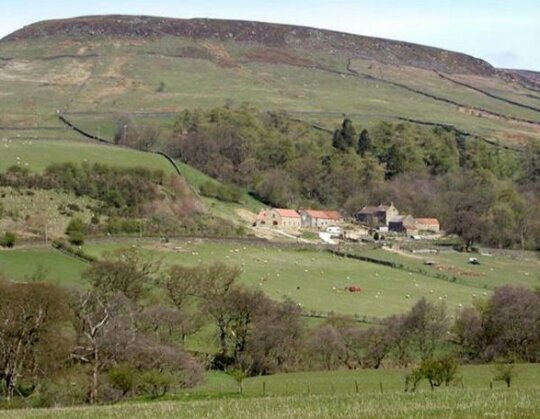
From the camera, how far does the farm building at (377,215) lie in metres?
129

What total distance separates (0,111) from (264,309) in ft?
432

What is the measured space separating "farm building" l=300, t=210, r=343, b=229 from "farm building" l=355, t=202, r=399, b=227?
5040mm

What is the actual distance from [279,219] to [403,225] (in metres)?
19.4

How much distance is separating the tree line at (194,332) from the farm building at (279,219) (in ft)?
159

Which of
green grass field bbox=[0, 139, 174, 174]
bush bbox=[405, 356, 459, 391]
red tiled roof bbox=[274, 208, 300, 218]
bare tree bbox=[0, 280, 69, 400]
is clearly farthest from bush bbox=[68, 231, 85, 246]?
bush bbox=[405, 356, 459, 391]

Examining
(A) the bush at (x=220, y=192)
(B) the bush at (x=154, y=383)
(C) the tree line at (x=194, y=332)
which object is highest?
(B) the bush at (x=154, y=383)

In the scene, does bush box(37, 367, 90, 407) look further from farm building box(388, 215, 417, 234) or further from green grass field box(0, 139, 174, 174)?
farm building box(388, 215, 417, 234)

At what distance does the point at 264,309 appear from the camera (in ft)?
184

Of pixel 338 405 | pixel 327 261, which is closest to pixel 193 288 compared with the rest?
pixel 327 261

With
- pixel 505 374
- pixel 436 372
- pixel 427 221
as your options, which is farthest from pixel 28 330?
pixel 427 221

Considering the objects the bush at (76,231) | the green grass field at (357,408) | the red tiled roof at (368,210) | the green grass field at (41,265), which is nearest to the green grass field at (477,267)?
the bush at (76,231)

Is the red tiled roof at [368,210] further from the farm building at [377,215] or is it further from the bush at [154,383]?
the bush at [154,383]

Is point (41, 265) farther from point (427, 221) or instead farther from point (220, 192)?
point (427, 221)

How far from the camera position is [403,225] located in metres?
127
